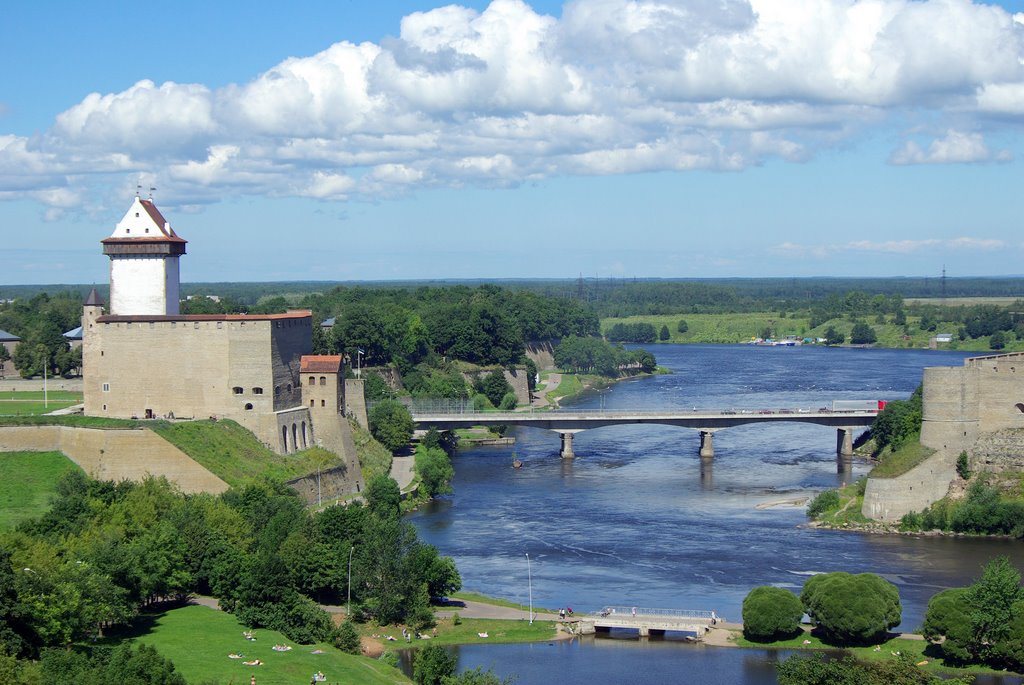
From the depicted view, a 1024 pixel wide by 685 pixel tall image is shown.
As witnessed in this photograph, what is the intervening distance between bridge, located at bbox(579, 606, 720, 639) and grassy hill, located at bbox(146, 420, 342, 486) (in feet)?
59.1

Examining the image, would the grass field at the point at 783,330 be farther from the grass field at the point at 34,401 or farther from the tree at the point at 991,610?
the tree at the point at 991,610

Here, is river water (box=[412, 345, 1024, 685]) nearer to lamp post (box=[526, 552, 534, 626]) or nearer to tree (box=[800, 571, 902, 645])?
lamp post (box=[526, 552, 534, 626])

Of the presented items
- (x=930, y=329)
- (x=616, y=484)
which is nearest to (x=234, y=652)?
(x=616, y=484)

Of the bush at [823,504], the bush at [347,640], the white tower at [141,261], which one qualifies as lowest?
the bush at [347,640]

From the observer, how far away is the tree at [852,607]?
43125 millimetres

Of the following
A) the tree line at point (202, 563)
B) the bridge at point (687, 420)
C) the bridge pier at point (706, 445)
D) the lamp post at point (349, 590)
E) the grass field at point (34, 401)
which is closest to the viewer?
→ the tree line at point (202, 563)

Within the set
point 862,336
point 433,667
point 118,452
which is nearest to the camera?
point 433,667

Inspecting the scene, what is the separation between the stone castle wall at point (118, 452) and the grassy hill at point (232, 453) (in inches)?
19.4

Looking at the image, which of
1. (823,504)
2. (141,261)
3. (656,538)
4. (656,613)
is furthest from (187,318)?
(823,504)

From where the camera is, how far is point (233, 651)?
40781mm

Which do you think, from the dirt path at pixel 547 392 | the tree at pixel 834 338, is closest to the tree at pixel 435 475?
the dirt path at pixel 547 392

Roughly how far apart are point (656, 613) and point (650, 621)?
1256mm

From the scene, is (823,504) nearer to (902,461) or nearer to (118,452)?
(902,461)

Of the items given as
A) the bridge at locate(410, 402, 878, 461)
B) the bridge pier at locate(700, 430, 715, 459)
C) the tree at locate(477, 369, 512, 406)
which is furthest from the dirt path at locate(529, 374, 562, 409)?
the bridge pier at locate(700, 430, 715, 459)
